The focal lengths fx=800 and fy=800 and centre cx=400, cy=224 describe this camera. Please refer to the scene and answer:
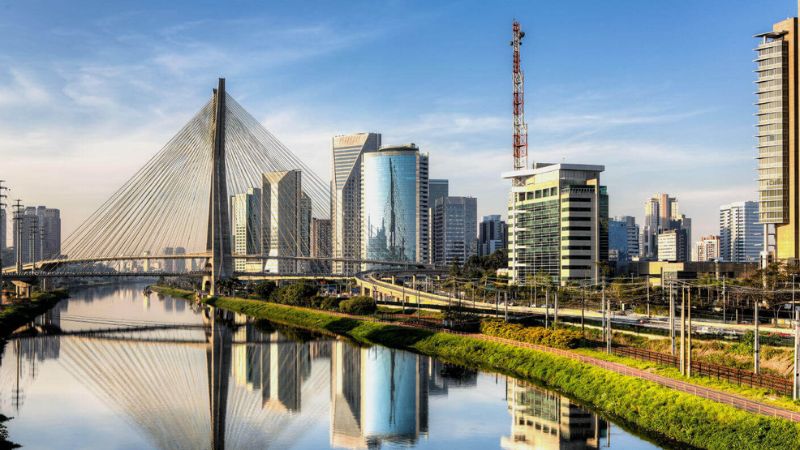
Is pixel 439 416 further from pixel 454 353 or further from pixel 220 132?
pixel 220 132

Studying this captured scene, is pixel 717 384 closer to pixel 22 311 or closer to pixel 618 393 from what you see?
pixel 618 393

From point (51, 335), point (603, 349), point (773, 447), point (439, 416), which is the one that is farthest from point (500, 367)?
point (51, 335)

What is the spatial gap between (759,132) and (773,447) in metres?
67.6

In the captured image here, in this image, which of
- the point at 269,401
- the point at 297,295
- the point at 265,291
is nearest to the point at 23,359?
the point at 269,401

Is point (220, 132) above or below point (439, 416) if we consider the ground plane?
above

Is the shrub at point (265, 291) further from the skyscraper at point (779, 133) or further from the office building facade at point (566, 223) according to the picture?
the skyscraper at point (779, 133)

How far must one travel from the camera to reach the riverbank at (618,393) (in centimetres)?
3116

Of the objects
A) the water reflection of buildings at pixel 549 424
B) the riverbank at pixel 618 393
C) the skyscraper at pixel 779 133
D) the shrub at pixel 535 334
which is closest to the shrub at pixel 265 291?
the riverbank at pixel 618 393

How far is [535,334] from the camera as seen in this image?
57.6 meters

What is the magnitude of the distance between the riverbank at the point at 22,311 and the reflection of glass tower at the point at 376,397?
3741cm

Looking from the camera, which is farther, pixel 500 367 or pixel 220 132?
pixel 220 132

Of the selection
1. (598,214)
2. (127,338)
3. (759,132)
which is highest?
(759,132)

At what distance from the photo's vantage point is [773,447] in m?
29.3

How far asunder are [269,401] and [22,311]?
200ft
